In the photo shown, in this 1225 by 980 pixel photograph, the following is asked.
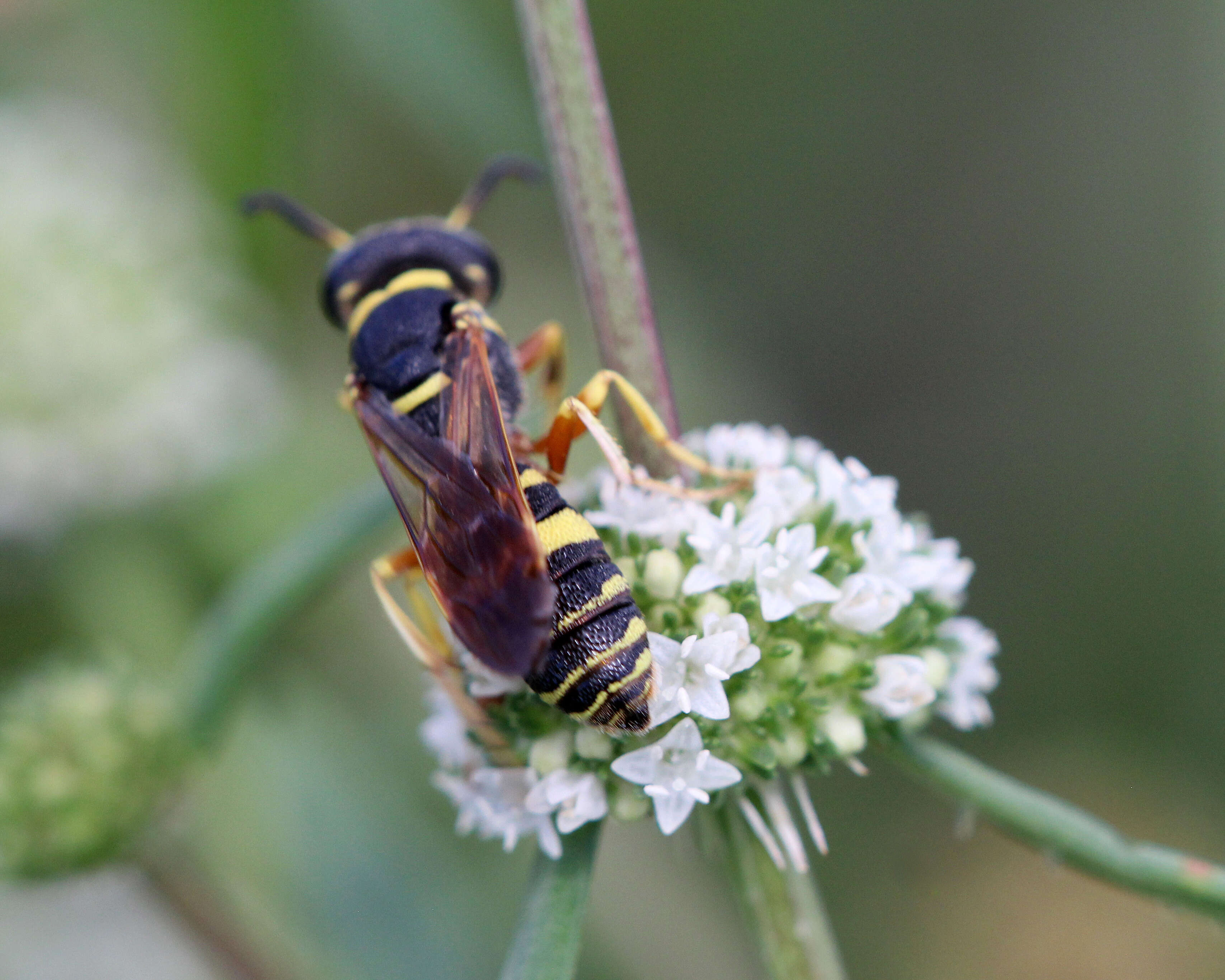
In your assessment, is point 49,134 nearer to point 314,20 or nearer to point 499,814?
point 314,20

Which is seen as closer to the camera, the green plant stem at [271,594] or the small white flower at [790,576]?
the small white flower at [790,576]

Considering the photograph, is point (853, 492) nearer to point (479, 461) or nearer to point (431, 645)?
point (479, 461)

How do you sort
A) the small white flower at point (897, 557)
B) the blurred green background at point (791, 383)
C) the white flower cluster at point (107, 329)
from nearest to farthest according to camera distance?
the small white flower at point (897, 557) < the blurred green background at point (791, 383) < the white flower cluster at point (107, 329)

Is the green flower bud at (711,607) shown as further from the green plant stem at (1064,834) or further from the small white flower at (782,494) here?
the green plant stem at (1064,834)

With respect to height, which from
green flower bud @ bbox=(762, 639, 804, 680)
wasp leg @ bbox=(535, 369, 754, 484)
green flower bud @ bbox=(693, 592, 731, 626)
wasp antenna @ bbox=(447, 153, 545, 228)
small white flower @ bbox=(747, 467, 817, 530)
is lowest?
green flower bud @ bbox=(762, 639, 804, 680)

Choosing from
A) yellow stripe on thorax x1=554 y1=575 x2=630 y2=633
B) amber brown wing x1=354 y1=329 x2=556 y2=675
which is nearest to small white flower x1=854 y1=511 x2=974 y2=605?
yellow stripe on thorax x1=554 y1=575 x2=630 y2=633

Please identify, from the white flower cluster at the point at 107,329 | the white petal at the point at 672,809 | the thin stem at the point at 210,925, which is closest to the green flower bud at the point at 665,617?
the white petal at the point at 672,809

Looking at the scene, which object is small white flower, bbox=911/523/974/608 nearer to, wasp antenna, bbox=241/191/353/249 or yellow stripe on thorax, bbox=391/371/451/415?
yellow stripe on thorax, bbox=391/371/451/415
